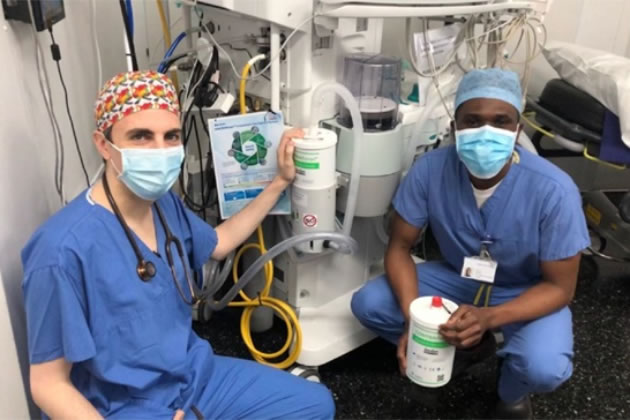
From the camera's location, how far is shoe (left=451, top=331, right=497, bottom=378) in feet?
5.34

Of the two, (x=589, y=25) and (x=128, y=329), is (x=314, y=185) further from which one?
(x=589, y=25)

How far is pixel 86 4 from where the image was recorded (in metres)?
1.76

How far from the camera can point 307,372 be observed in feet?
5.94

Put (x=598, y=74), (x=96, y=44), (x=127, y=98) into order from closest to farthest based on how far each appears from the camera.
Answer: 1. (x=127, y=98)
2. (x=96, y=44)
3. (x=598, y=74)

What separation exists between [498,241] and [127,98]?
41.6 inches

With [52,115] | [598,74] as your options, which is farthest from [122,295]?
[598,74]

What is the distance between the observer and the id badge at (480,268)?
1.68m

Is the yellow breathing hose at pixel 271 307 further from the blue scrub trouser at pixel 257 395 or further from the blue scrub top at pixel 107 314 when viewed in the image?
the blue scrub top at pixel 107 314

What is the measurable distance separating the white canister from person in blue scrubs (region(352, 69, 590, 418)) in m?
0.03

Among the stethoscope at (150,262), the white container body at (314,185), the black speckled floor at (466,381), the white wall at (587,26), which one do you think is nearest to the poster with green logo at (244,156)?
the white container body at (314,185)

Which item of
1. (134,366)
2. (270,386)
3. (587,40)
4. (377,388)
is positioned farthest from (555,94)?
(134,366)

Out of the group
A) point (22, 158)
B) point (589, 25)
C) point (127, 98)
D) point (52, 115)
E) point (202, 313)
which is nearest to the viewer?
point (127, 98)

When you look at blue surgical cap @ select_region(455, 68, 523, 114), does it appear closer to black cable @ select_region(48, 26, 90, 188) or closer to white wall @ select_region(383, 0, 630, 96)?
black cable @ select_region(48, 26, 90, 188)

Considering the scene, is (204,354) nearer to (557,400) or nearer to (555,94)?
(557,400)
